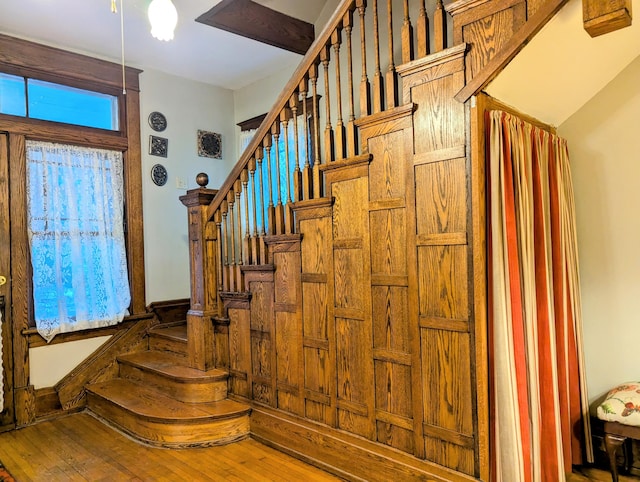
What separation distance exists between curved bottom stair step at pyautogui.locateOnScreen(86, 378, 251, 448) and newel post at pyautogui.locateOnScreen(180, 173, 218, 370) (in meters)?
0.37

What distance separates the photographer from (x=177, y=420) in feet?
10.2

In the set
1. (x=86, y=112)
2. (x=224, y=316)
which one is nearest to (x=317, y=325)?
(x=224, y=316)

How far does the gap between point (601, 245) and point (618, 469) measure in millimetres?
1286

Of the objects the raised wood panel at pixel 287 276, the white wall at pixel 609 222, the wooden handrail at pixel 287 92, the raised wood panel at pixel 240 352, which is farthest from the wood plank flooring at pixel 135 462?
the wooden handrail at pixel 287 92

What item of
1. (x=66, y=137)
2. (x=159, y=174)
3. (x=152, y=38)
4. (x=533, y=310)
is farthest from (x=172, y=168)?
(x=533, y=310)

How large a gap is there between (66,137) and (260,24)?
1.96 metres

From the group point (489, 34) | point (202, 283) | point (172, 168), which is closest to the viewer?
point (489, 34)

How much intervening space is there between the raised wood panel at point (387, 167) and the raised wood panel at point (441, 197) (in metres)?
0.12

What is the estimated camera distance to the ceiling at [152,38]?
3.38 meters

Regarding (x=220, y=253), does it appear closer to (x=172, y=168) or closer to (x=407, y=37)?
(x=172, y=168)

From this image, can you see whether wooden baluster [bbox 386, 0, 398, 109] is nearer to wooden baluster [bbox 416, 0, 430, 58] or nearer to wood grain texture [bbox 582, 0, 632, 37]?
wooden baluster [bbox 416, 0, 430, 58]

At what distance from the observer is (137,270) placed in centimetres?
440

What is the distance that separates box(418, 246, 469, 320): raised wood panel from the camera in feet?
6.99

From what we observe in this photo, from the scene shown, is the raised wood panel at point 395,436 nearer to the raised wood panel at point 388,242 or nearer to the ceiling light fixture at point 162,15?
the raised wood panel at point 388,242
